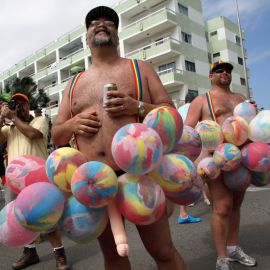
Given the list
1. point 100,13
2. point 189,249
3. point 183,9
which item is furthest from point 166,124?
point 183,9

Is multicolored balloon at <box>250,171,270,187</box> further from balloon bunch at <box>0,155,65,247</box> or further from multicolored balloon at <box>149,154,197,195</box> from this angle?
balloon bunch at <box>0,155,65,247</box>

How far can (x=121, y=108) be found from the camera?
6.10 feet

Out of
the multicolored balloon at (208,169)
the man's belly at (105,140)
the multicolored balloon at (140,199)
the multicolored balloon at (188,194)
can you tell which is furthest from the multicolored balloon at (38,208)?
the multicolored balloon at (208,169)

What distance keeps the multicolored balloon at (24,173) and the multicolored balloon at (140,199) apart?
0.41 metres

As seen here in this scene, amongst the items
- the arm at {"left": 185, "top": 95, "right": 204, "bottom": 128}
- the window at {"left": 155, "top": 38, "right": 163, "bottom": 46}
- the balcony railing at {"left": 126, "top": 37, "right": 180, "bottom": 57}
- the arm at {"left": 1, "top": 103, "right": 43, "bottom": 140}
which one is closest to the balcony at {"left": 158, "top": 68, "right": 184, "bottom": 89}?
the balcony railing at {"left": 126, "top": 37, "right": 180, "bottom": 57}

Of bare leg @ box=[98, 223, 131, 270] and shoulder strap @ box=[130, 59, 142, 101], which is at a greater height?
shoulder strap @ box=[130, 59, 142, 101]

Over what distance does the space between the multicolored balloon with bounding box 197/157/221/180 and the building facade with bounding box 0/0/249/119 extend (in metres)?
23.5

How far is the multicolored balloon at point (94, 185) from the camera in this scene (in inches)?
60.1

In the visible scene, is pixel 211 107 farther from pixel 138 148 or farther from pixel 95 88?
pixel 138 148

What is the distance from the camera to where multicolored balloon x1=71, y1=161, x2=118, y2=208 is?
5.01 feet

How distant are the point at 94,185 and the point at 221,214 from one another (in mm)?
1758

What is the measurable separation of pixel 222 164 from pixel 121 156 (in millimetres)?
1385

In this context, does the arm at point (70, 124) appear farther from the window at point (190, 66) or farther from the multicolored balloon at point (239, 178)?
the window at point (190, 66)

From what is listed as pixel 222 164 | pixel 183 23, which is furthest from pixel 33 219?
pixel 183 23
